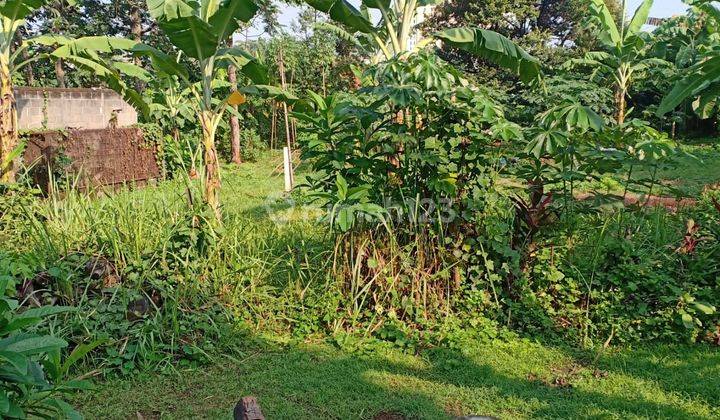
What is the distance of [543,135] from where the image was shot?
3992 millimetres

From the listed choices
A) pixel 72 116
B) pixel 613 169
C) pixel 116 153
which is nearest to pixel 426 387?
pixel 613 169

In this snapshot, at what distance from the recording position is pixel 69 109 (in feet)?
35.0

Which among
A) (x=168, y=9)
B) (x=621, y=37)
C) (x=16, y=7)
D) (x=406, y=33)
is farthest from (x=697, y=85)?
(x=16, y=7)

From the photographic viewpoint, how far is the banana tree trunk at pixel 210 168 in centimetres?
488

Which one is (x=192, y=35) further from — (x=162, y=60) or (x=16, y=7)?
(x=16, y=7)

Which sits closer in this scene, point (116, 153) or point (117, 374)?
point (117, 374)

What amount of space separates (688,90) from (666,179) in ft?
21.5

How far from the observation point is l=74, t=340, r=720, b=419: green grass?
10.4ft

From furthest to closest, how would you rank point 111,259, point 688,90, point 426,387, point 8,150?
point 8,150 < point 688,90 < point 111,259 < point 426,387

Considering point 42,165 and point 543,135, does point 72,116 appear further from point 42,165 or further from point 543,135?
point 543,135

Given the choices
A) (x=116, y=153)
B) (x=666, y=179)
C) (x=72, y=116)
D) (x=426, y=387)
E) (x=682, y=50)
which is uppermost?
(x=682, y=50)

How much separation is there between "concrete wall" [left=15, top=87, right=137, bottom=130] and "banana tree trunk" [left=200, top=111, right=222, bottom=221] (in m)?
6.03

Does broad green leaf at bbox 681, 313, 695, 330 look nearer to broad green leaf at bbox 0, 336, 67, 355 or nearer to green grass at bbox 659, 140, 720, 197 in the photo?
broad green leaf at bbox 0, 336, 67, 355

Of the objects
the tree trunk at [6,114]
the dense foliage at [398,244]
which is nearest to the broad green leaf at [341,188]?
the dense foliage at [398,244]
